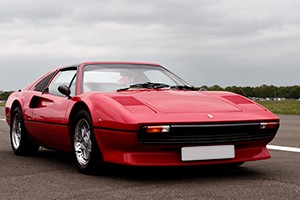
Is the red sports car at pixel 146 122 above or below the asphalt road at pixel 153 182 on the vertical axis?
above

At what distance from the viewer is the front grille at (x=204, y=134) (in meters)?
4.12

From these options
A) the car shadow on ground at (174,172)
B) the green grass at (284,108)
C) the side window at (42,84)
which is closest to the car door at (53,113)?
the side window at (42,84)

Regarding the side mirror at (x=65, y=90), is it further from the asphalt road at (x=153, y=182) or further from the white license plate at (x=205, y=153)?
the white license plate at (x=205, y=153)

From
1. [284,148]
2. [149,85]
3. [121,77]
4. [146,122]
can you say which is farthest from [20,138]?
[284,148]

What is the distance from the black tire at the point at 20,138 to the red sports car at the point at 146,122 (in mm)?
786

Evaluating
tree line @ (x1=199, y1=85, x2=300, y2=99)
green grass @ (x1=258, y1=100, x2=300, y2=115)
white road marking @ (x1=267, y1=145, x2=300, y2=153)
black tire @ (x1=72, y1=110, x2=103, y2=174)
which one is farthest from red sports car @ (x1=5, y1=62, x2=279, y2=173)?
tree line @ (x1=199, y1=85, x2=300, y2=99)

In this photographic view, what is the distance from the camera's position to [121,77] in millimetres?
5445

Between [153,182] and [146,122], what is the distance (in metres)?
0.58

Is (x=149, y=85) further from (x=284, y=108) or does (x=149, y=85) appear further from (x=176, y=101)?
(x=284, y=108)

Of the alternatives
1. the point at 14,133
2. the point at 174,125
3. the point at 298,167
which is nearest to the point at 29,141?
the point at 14,133

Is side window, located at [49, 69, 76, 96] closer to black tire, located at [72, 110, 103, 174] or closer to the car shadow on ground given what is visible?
black tire, located at [72, 110, 103, 174]

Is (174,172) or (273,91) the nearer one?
(174,172)

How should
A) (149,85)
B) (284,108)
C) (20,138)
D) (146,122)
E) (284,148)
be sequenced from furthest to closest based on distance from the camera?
(284,108) < (284,148) < (20,138) < (149,85) < (146,122)

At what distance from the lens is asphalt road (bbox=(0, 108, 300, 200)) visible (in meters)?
3.75
